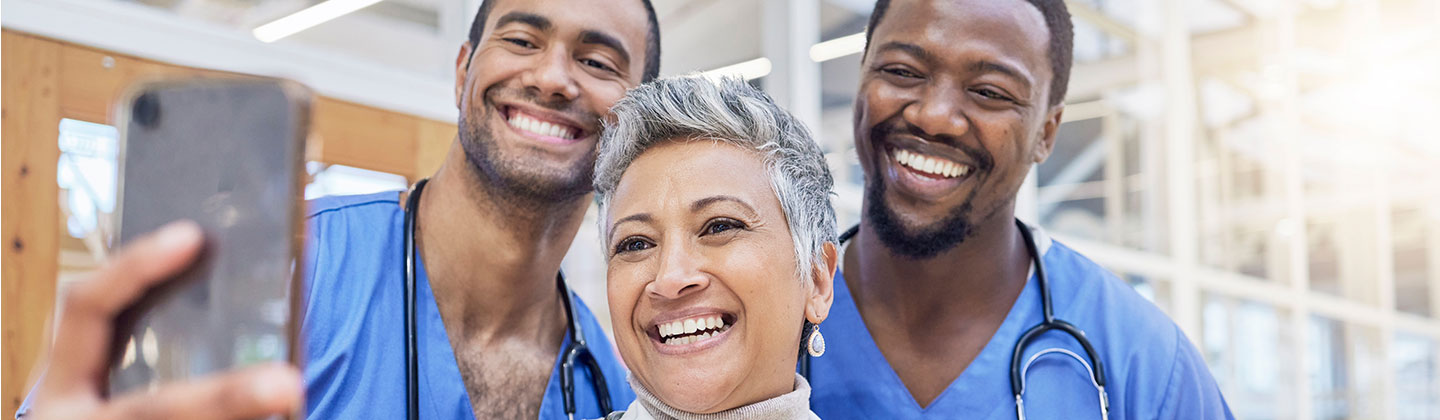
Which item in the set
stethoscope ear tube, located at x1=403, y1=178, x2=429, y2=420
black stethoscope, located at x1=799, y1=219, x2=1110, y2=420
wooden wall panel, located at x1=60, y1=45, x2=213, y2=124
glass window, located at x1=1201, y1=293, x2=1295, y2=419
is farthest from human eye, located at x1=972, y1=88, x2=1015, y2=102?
glass window, located at x1=1201, y1=293, x2=1295, y2=419

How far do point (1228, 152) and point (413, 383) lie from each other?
295 inches

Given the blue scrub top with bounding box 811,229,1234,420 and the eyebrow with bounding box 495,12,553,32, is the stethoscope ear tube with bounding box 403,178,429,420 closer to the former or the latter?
the eyebrow with bounding box 495,12,553,32

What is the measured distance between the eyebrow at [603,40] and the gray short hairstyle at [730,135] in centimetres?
22

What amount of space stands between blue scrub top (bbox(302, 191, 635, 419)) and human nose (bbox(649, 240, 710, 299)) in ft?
1.79

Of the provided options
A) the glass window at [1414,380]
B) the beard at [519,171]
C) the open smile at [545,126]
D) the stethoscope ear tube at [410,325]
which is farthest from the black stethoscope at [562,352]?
the glass window at [1414,380]

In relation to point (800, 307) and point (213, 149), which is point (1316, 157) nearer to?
point (800, 307)

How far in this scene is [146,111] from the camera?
1.34ft

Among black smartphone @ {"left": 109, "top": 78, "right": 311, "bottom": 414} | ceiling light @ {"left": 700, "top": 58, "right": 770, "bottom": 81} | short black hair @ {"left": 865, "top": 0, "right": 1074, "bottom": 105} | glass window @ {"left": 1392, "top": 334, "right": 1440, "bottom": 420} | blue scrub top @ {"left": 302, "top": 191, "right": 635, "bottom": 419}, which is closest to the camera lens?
black smartphone @ {"left": 109, "top": 78, "right": 311, "bottom": 414}

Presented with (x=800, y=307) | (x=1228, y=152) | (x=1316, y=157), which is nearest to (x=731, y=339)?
(x=800, y=307)

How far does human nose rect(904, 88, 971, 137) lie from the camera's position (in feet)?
4.97

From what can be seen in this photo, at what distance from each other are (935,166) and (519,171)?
64 centimetres

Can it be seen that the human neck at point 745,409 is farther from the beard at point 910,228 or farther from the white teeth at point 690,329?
the beard at point 910,228

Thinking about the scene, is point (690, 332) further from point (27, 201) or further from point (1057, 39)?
point (27, 201)

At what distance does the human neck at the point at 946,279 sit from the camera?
1654 millimetres
